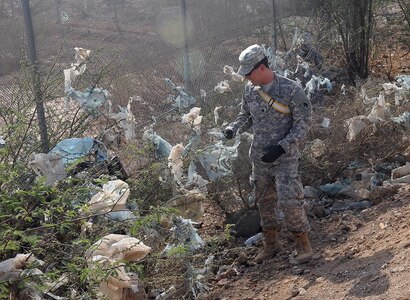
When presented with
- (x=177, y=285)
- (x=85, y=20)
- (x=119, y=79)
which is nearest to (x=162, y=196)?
(x=177, y=285)

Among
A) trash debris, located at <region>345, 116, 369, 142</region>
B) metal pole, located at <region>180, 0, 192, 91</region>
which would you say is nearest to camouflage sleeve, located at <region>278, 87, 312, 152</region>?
trash debris, located at <region>345, 116, 369, 142</region>

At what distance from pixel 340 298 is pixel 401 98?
144 inches

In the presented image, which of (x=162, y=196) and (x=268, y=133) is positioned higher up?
(x=268, y=133)

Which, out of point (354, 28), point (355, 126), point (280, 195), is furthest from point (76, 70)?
point (354, 28)

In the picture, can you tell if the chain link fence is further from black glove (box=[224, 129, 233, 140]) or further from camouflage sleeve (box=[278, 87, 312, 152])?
camouflage sleeve (box=[278, 87, 312, 152])

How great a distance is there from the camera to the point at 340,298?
4.40 m

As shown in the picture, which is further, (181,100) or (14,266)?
(181,100)

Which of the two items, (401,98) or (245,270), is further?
(401,98)

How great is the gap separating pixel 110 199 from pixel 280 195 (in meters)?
1.34

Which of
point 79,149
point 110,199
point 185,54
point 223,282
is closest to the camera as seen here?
point 110,199

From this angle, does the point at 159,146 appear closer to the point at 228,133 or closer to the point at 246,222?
the point at 228,133

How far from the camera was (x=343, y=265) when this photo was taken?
500 centimetres

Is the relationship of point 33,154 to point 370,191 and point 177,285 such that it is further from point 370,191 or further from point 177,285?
point 370,191

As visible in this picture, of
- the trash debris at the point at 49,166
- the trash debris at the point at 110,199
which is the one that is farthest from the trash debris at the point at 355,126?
the trash debris at the point at 49,166
